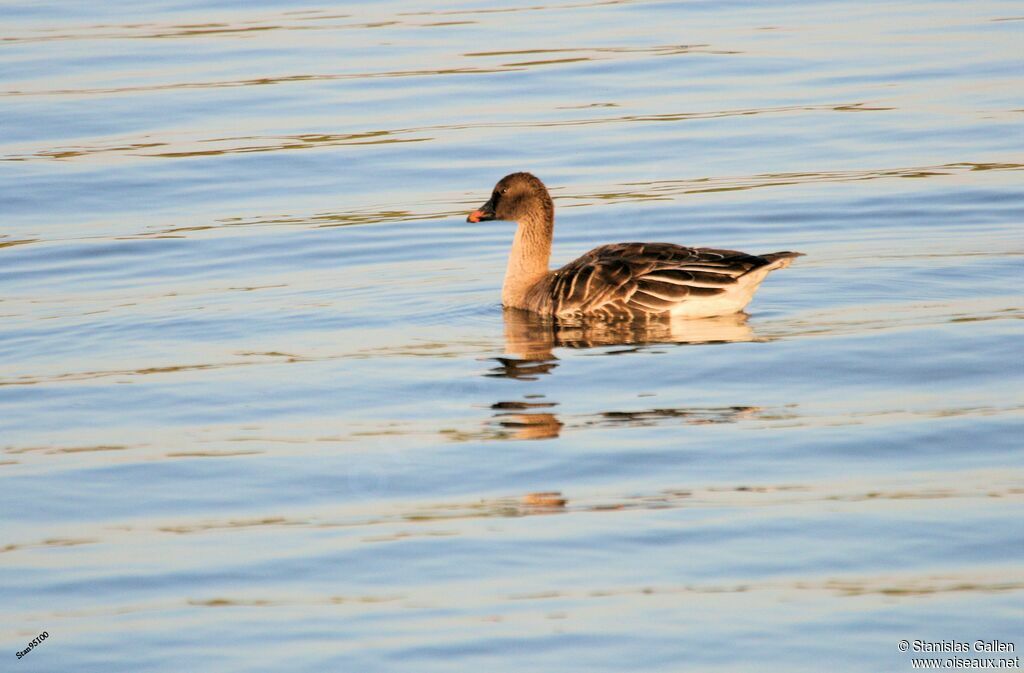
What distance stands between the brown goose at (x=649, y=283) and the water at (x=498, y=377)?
0.26 meters

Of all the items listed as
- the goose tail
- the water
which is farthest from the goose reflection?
the goose tail

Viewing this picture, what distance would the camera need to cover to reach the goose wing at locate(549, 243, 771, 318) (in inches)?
520

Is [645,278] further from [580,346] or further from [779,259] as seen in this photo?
[779,259]

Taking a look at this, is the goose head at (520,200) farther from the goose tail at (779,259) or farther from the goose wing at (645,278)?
the goose tail at (779,259)

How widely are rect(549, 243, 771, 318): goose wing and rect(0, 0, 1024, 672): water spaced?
0.96 feet

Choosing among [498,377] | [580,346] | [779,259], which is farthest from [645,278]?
[498,377]

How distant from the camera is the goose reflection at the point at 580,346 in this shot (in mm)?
10578

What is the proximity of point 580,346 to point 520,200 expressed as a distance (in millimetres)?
2560

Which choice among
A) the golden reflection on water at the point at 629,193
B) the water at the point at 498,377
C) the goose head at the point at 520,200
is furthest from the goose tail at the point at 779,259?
the golden reflection on water at the point at 629,193

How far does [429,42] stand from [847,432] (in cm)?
1977

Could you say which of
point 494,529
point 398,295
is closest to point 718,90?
point 398,295

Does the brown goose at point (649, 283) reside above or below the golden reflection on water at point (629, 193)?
below

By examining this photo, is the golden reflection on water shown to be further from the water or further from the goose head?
the goose head

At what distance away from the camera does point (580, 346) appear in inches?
509
